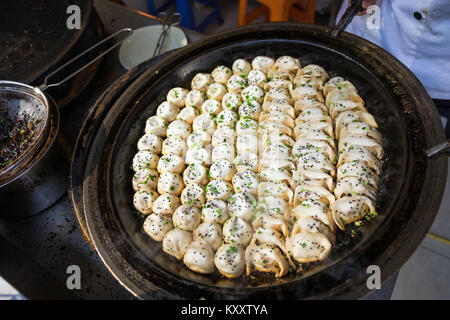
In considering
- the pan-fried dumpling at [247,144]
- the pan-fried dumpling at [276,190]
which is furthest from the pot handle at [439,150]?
the pan-fried dumpling at [247,144]

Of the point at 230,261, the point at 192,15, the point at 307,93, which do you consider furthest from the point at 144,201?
the point at 192,15

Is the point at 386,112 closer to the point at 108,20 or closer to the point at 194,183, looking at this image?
the point at 194,183

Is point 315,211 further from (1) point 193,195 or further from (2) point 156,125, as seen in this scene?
(2) point 156,125

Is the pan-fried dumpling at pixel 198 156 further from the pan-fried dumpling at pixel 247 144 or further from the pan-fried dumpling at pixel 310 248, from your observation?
the pan-fried dumpling at pixel 310 248

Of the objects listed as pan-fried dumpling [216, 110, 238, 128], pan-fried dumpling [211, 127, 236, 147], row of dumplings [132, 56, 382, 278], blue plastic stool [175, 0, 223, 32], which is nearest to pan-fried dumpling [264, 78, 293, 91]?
row of dumplings [132, 56, 382, 278]

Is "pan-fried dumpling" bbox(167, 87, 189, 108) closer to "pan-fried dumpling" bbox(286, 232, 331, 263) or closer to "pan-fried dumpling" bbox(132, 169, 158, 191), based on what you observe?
"pan-fried dumpling" bbox(132, 169, 158, 191)
